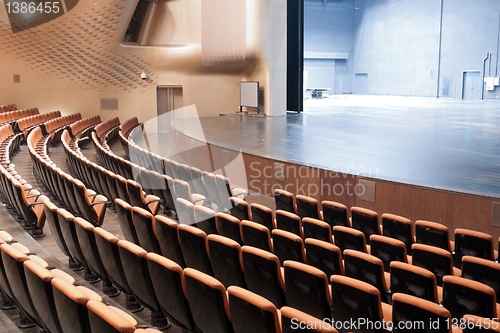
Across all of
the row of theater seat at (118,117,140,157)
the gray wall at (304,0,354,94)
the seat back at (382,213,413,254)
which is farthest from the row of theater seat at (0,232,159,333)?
the gray wall at (304,0,354,94)

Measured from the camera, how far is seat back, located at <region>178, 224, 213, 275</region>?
60.4 inches

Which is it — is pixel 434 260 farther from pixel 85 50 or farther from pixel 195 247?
pixel 85 50

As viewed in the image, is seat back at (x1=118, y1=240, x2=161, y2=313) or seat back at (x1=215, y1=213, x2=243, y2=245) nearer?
seat back at (x1=118, y1=240, x2=161, y2=313)

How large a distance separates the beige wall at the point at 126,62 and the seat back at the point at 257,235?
5435 millimetres

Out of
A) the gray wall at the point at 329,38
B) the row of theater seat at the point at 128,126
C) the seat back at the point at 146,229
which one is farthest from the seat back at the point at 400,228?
the gray wall at the point at 329,38

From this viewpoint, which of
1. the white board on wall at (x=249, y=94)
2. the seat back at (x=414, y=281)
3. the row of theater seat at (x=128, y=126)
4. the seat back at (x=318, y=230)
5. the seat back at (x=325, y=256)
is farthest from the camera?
the white board on wall at (x=249, y=94)

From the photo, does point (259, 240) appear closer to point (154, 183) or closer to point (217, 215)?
point (217, 215)

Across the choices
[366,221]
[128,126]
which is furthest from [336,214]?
[128,126]

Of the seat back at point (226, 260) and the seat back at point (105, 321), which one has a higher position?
the seat back at point (105, 321)

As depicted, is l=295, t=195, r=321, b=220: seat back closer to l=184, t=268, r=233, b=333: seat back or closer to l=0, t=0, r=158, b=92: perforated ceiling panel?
l=184, t=268, r=233, b=333: seat back

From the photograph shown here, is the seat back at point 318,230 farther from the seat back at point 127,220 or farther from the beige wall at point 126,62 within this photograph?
the beige wall at point 126,62

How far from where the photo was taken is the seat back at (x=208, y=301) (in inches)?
43.1

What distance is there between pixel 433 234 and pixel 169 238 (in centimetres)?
106

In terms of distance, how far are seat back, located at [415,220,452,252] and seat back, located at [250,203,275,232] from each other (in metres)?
0.62
